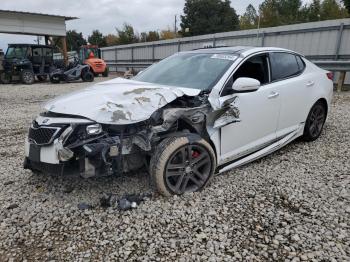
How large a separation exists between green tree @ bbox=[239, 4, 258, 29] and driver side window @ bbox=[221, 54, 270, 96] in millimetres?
49570

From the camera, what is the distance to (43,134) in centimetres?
312

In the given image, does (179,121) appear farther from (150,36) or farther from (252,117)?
(150,36)

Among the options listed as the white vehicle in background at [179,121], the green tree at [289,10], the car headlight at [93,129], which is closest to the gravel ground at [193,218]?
the white vehicle in background at [179,121]

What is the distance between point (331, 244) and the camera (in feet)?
8.66

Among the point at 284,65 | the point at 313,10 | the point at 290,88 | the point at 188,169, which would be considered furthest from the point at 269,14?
the point at 188,169

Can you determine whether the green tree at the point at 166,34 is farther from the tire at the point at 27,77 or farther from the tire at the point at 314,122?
the tire at the point at 314,122

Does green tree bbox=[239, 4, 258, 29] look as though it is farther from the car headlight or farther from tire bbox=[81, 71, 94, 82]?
the car headlight

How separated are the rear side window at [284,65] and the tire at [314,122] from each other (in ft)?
2.38

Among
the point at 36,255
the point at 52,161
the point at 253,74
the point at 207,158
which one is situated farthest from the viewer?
the point at 253,74

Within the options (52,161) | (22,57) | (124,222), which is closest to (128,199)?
(124,222)

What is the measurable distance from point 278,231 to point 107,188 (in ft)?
6.19

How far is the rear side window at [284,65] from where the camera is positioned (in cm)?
437

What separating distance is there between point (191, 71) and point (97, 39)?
6906 centimetres

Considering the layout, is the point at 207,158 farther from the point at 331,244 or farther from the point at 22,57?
the point at 22,57
